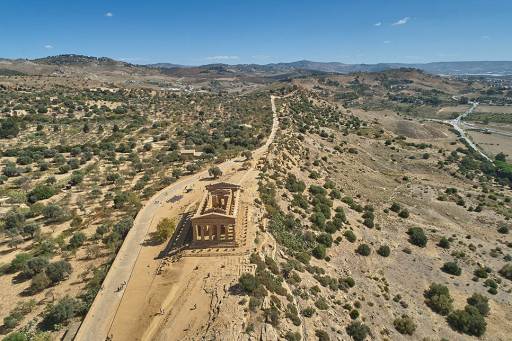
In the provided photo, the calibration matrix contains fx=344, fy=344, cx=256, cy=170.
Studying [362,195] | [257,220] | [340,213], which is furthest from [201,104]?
[257,220]

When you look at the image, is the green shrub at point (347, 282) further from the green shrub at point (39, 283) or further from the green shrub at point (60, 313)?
the green shrub at point (39, 283)

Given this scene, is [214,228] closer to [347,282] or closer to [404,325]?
[347,282]

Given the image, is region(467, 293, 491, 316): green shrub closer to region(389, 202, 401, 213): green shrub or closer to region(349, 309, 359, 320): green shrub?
region(349, 309, 359, 320): green shrub

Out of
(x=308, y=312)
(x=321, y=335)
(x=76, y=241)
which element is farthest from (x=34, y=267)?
(x=321, y=335)

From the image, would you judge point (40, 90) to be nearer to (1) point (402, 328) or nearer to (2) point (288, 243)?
(2) point (288, 243)

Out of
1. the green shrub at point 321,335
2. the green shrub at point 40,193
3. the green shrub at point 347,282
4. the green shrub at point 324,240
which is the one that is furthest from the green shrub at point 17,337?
the green shrub at point 324,240

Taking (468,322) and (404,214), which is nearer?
(468,322)
